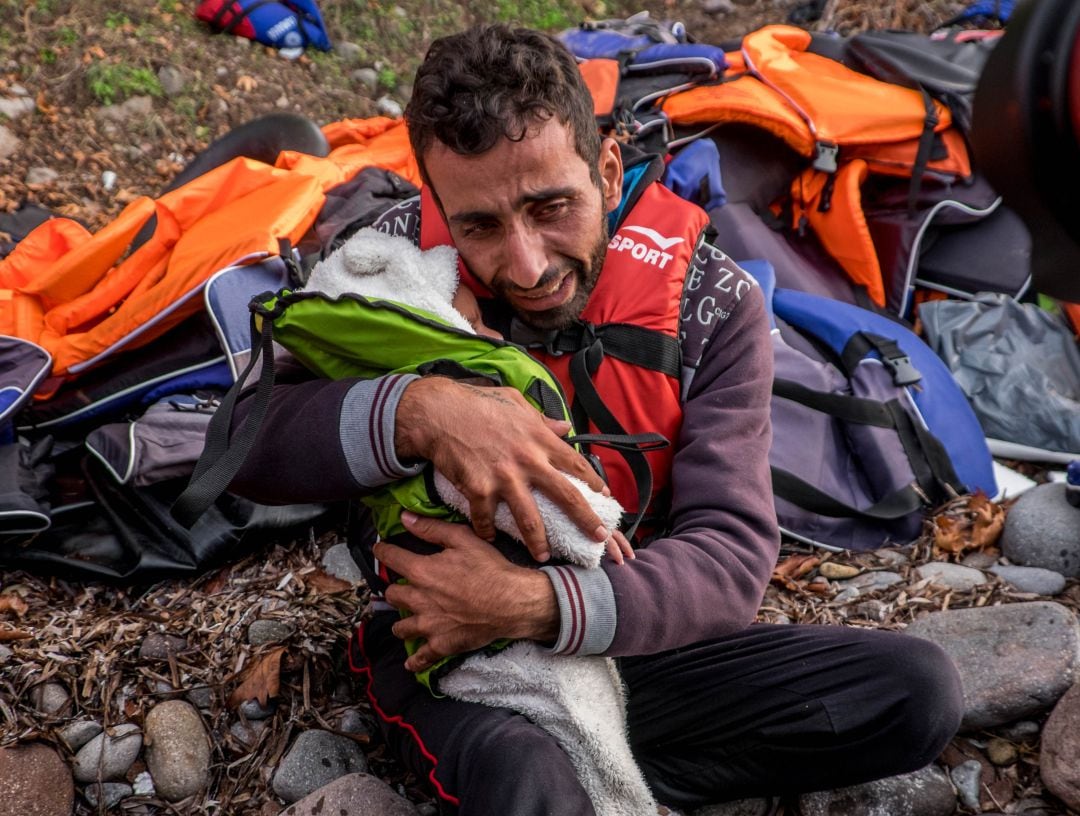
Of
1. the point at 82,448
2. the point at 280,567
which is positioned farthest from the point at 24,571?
the point at 280,567

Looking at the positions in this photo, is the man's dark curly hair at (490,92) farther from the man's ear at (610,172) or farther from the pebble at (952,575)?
the pebble at (952,575)

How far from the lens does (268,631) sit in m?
3.43

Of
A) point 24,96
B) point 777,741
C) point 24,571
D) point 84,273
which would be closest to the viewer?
point 777,741

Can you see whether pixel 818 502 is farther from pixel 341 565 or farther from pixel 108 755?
pixel 108 755

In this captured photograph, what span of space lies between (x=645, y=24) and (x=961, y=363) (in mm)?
2705

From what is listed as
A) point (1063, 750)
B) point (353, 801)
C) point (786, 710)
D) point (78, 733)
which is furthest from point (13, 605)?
point (1063, 750)

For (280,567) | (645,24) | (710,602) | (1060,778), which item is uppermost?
(645,24)

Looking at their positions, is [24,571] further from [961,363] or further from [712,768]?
[961,363]

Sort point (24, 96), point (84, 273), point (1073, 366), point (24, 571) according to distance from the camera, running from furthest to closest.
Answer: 1. point (24, 96)
2. point (1073, 366)
3. point (84, 273)
4. point (24, 571)

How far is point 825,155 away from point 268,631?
11.7 ft

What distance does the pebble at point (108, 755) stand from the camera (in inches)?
118

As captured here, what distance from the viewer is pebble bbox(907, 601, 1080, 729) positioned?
2.93 m

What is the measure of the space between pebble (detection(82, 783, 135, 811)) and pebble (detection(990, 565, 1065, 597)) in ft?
10.1

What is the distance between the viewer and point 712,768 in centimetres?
273
